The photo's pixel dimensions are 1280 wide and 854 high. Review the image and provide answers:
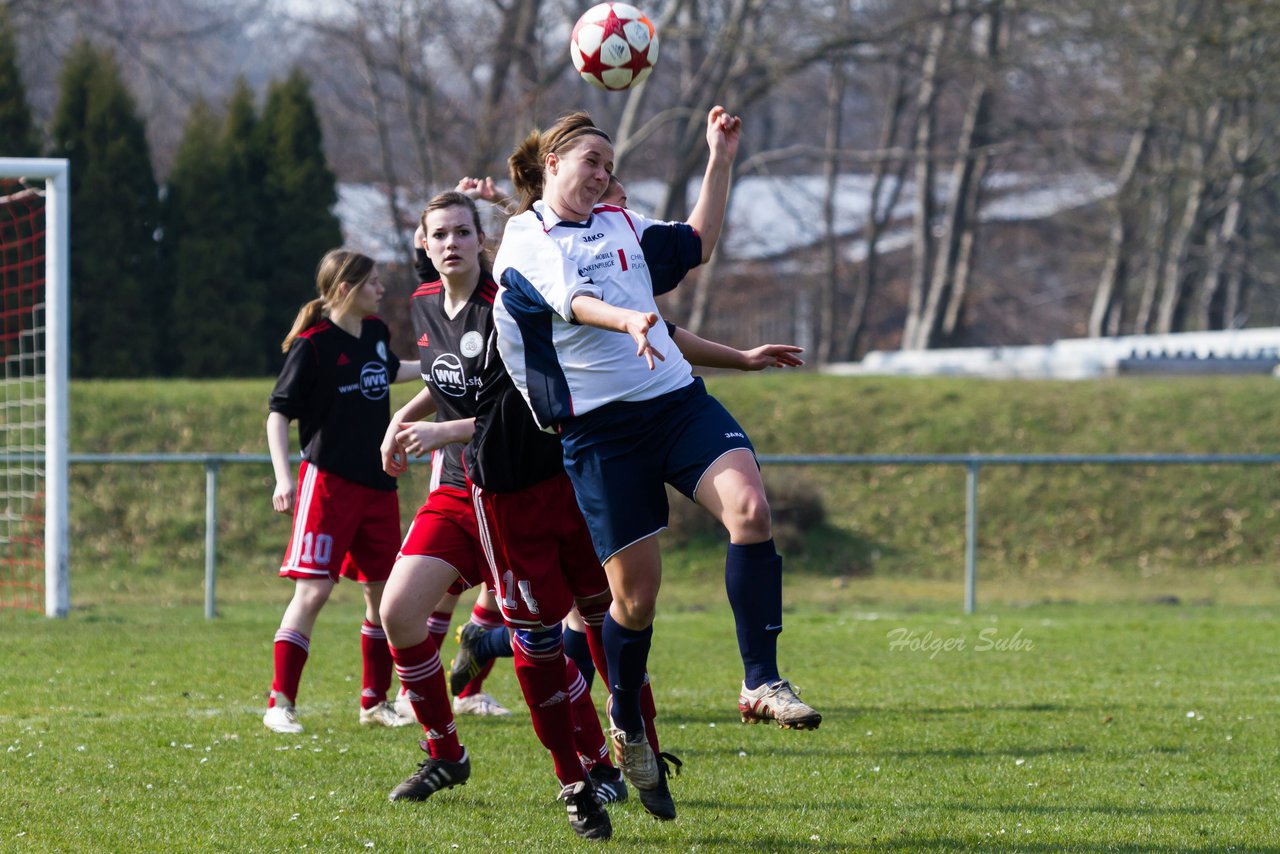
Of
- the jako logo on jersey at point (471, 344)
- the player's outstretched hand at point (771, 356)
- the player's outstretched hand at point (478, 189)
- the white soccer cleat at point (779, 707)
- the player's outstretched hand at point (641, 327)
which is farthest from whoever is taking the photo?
the player's outstretched hand at point (478, 189)

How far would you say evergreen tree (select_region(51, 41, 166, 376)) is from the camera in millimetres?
19734

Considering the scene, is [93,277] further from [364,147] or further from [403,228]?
[364,147]

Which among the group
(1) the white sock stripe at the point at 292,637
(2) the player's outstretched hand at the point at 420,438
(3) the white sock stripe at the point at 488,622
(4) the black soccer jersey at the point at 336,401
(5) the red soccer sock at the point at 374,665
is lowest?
(5) the red soccer sock at the point at 374,665

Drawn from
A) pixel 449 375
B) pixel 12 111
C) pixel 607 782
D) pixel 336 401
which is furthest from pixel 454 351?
pixel 12 111

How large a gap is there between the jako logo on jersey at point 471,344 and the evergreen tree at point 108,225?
15832mm

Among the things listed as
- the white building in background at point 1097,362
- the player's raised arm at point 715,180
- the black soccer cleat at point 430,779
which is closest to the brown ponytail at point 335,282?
the player's raised arm at point 715,180

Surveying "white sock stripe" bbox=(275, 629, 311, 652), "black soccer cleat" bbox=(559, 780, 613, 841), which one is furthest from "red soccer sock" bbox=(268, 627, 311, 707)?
"black soccer cleat" bbox=(559, 780, 613, 841)

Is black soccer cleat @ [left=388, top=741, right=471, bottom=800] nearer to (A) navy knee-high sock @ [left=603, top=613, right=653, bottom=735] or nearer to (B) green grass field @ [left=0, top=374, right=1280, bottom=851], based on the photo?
(B) green grass field @ [left=0, top=374, right=1280, bottom=851]

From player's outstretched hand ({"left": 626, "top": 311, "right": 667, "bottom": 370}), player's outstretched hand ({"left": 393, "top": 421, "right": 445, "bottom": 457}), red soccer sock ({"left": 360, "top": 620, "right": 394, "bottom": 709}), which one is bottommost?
red soccer sock ({"left": 360, "top": 620, "right": 394, "bottom": 709})

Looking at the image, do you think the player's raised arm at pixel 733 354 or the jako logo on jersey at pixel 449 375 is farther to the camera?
the jako logo on jersey at pixel 449 375

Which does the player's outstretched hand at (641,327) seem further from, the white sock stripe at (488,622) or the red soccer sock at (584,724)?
the white sock stripe at (488,622)

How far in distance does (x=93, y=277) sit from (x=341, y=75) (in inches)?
815

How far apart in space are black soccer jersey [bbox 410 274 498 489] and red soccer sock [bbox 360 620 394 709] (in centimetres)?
137

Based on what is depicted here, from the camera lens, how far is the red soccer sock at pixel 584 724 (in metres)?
5.04
